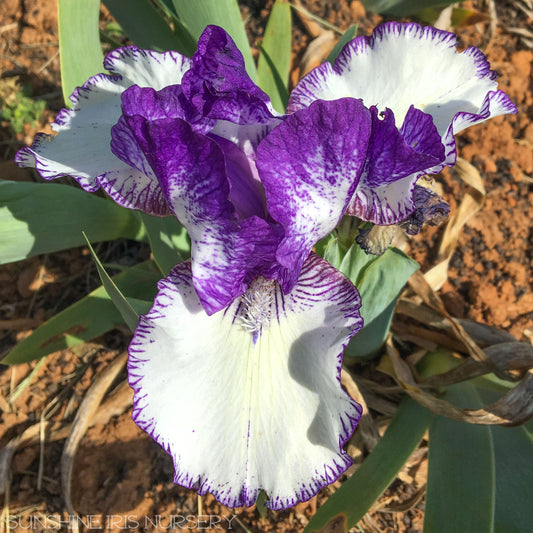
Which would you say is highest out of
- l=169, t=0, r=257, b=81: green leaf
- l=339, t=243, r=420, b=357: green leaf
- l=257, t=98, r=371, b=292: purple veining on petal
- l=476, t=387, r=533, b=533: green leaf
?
l=169, t=0, r=257, b=81: green leaf

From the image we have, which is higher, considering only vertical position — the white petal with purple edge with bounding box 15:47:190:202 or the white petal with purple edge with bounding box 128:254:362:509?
the white petal with purple edge with bounding box 15:47:190:202

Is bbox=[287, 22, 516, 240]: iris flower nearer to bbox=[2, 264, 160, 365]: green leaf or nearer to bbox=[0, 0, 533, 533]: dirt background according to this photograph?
bbox=[2, 264, 160, 365]: green leaf

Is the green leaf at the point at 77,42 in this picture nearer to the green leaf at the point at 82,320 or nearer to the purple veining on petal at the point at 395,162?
the green leaf at the point at 82,320

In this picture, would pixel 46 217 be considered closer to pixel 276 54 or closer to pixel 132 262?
pixel 132 262

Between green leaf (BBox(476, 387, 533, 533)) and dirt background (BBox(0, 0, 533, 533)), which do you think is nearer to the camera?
green leaf (BBox(476, 387, 533, 533))

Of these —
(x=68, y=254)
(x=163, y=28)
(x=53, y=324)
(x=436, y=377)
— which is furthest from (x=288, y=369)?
(x=68, y=254)

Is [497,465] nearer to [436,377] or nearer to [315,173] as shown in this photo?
[436,377]

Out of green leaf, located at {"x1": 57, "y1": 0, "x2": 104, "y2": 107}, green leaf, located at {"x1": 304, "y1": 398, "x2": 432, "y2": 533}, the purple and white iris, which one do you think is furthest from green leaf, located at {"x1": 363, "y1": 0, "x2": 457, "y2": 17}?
green leaf, located at {"x1": 304, "y1": 398, "x2": 432, "y2": 533}
